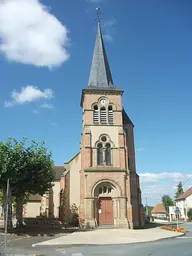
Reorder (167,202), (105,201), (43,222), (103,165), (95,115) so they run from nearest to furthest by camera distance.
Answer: (105,201), (43,222), (103,165), (95,115), (167,202)

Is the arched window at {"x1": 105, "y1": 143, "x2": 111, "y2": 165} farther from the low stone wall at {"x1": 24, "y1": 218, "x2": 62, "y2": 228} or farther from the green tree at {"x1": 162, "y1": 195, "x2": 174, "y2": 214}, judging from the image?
the green tree at {"x1": 162, "y1": 195, "x2": 174, "y2": 214}

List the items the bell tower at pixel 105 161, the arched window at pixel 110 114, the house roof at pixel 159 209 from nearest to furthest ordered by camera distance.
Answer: the bell tower at pixel 105 161 < the arched window at pixel 110 114 < the house roof at pixel 159 209

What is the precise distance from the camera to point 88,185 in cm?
2784

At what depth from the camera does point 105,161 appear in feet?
97.0

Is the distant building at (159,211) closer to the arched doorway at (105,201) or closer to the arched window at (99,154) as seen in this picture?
the arched doorway at (105,201)

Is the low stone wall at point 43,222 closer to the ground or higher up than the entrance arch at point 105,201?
closer to the ground

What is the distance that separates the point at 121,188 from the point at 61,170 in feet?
78.3

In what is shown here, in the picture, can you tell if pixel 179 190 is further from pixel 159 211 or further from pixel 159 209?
pixel 159 211

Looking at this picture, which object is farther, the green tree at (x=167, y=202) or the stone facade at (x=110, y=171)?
the green tree at (x=167, y=202)

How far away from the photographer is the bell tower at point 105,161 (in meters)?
27.5

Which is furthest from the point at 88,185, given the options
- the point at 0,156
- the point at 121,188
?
the point at 0,156

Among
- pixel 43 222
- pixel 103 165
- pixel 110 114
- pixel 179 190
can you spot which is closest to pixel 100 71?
pixel 110 114

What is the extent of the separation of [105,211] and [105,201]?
1.03m

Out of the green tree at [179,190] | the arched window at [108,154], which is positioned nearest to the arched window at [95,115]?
the arched window at [108,154]
